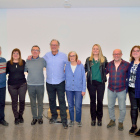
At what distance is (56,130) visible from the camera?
310cm

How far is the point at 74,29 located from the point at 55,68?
1.98 meters

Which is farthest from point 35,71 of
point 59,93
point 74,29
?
point 74,29

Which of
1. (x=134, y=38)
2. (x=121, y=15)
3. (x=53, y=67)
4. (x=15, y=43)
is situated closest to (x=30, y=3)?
(x=15, y=43)

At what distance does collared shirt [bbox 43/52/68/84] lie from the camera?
317cm

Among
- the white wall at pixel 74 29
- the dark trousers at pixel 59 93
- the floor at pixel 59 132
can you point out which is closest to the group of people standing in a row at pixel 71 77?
the dark trousers at pixel 59 93

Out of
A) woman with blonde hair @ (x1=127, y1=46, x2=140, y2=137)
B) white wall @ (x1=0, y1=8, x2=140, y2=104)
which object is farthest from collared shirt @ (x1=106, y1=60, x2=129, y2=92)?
white wall @ (x1=0, y1=8, x2=140, y2=104)

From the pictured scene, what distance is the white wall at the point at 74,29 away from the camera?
4.61m

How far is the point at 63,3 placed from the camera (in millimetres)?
4324

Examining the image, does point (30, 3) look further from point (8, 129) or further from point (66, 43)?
point (8, 129)

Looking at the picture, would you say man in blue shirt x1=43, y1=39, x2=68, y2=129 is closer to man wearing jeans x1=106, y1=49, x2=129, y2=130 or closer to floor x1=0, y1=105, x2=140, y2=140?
floor x1=0, y1=105, x2=140, y2=140

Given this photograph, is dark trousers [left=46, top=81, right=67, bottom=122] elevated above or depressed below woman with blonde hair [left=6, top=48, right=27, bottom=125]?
below

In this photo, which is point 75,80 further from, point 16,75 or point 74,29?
point 74,29

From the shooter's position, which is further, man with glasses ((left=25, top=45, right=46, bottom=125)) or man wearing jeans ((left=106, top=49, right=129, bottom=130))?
man with glasses ((left=25, top=45, right=46, bottom=125))

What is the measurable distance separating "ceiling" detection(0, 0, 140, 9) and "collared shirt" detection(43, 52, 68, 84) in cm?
182
